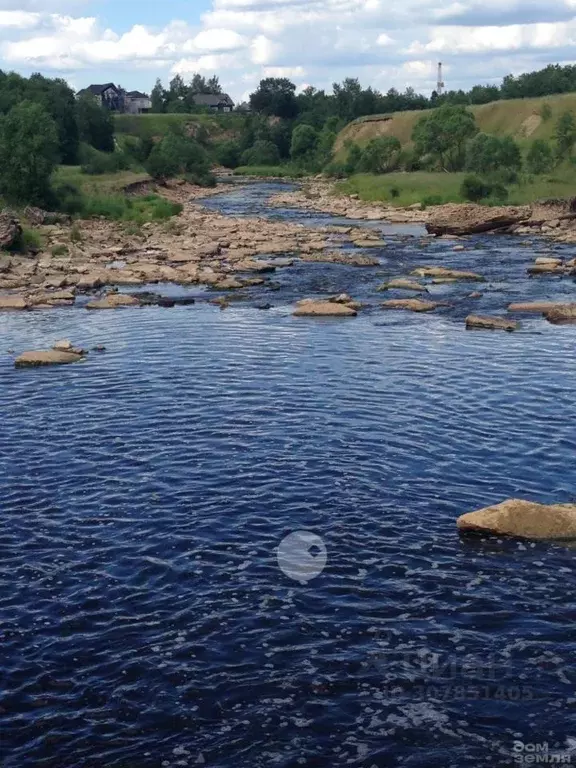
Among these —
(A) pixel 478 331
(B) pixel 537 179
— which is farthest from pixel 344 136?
(A) pixel 478 331

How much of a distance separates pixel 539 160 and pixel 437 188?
1144 centimetres

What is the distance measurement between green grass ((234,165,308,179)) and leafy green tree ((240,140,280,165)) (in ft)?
12.0

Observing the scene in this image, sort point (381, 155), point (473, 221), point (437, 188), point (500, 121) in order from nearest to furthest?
point (473, 221), point (437, 188), point (381, 155), point (500, 121)

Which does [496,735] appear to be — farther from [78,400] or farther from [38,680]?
[78,400]

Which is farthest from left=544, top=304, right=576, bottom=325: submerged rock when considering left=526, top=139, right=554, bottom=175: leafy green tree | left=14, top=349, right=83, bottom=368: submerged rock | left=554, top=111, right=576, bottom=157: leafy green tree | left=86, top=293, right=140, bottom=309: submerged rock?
left=554, top=111, right=576, bottom=157: leafy green tree

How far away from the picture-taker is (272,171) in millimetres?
168000

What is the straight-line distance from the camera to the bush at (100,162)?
106 metres

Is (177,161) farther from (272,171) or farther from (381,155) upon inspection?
(272,171)

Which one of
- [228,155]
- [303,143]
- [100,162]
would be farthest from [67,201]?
[228,155]

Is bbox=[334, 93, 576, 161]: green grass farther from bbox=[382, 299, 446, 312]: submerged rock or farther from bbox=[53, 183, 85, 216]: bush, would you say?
bbox=[382, 299, 446, 312]: submerged rock

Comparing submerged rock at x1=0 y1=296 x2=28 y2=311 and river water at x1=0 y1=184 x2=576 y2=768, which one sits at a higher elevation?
submerged rock at x1=0 y1=296 x2=28 y2=311

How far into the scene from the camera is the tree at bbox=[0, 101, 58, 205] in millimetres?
64625

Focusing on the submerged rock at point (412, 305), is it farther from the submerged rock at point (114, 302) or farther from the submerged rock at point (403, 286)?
the submerged rock at point (114, 302)

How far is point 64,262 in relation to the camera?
49.5m
